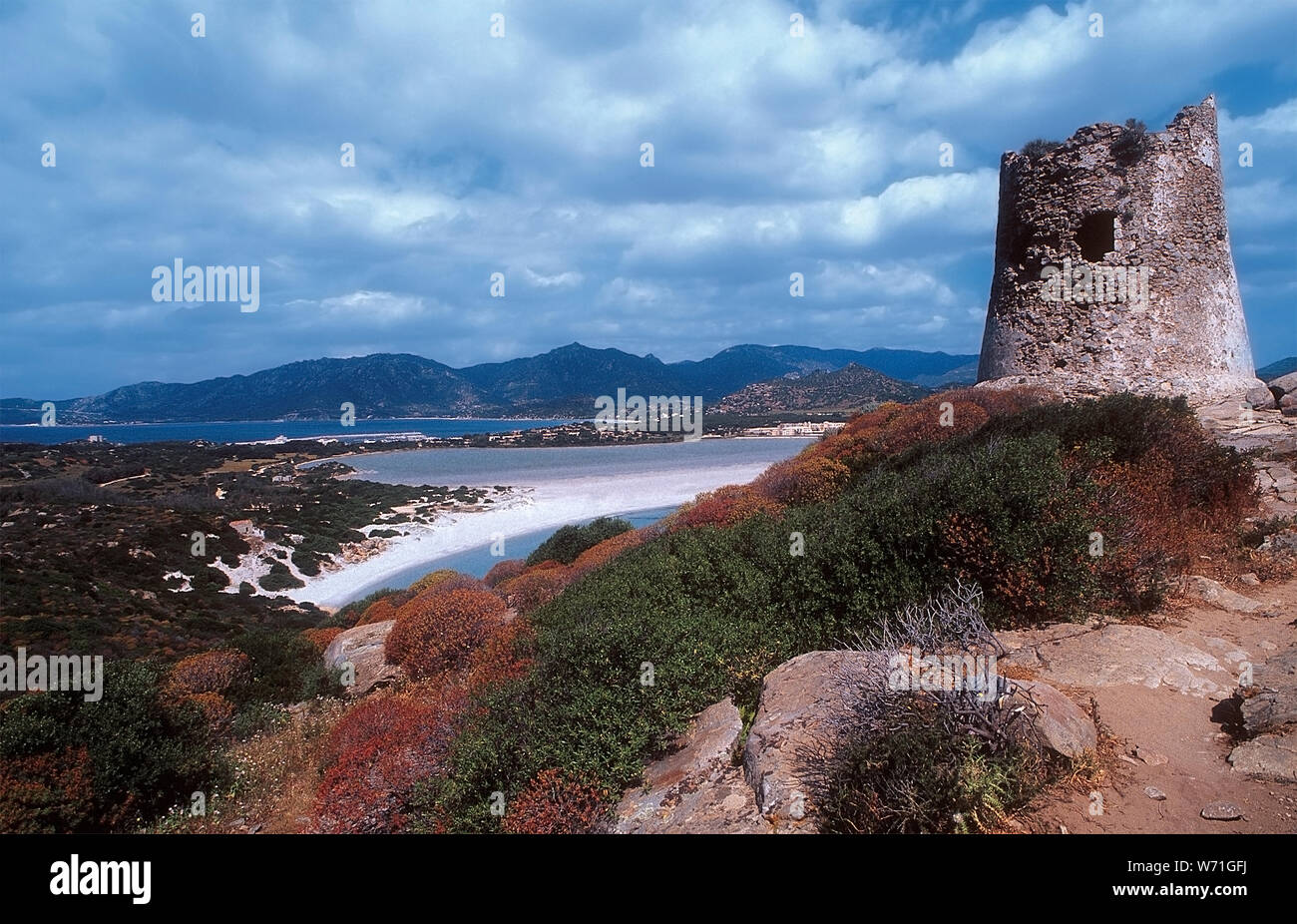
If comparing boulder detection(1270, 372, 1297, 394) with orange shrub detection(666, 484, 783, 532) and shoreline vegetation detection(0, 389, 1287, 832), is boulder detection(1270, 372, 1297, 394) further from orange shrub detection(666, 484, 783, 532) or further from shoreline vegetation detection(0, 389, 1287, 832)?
orange shrub detection(666, 484, 783, 532)

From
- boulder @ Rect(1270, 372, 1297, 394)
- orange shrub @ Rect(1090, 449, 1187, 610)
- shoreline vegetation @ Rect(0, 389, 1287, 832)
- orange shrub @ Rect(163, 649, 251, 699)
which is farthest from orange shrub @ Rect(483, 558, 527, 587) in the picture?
boulder @ Rect(1270, 372, 1297, 394)

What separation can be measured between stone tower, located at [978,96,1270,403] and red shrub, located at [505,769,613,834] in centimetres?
1269

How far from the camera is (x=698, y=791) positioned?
173 inches

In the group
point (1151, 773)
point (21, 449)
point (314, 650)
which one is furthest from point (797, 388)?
point (1151, 773)

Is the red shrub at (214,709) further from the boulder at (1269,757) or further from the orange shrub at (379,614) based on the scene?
the boulder at (1269,757)

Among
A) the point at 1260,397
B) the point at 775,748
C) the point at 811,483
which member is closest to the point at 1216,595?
the point at 775,748

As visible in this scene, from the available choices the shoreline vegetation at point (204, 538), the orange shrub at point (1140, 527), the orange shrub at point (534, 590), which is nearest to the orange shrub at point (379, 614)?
the orange shrub at point (534, 590)

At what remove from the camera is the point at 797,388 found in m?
130

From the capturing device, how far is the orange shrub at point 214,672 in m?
12.2

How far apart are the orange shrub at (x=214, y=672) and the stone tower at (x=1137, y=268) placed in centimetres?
1727

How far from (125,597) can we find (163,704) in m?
18.4

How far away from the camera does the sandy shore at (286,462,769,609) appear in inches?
1248
